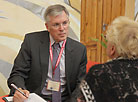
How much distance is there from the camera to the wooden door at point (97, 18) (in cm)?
458

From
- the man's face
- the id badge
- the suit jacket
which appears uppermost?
the man's face

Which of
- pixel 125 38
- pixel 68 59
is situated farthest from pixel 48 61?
pixel 125 38

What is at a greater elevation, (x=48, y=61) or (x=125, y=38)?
(x=125, y=38)

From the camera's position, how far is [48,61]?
191 cm

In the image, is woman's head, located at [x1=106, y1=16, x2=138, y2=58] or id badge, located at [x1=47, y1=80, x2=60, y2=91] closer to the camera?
woman's head, located at [x1=106, y1=16, x2=138, y2=58]

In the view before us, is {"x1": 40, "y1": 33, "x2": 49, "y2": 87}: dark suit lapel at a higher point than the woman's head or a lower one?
lower

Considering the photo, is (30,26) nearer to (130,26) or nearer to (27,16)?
(27,16)

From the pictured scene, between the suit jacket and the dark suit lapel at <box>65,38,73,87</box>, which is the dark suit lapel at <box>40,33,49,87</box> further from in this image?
the dark suit lapel at <box>65,38,73,87</box>

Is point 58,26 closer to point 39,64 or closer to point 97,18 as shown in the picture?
point 39,64

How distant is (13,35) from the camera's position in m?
2.82

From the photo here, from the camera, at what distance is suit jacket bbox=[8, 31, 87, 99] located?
187 centimetres

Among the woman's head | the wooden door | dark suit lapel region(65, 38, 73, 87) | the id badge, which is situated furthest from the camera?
the wooden door

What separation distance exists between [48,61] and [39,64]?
93mm

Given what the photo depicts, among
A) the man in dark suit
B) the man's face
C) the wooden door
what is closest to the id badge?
the man in dark suit
